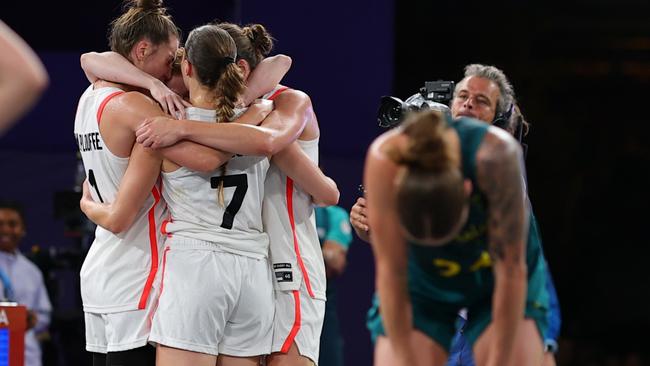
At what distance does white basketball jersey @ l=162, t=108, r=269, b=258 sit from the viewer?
3504 millimetres

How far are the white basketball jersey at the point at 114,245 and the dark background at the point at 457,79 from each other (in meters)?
2.24

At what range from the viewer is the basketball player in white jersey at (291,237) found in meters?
3.64

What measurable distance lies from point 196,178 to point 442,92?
1.02m

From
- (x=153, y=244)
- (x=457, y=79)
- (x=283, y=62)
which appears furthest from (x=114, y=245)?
(x=457, y=79)

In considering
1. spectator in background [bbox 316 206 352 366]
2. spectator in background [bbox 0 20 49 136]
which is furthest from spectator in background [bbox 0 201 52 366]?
spectator in background [bbox 0 20 49 136]

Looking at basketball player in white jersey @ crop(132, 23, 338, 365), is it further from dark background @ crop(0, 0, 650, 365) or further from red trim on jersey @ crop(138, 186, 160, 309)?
dark background @ crop(0, 0, 650, 365)

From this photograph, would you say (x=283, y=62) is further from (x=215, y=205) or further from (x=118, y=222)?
(x=118, y=222)

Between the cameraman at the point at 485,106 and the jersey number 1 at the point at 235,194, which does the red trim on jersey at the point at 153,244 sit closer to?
the jersey number 1 at the point at 235,194

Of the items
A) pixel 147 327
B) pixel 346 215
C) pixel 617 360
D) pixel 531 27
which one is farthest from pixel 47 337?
pixel 531 27

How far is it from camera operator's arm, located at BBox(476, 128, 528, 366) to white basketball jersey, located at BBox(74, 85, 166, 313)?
1252 millimetres

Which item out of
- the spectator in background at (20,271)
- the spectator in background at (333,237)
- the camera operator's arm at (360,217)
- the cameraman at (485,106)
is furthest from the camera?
the spectator in background at (20,271)

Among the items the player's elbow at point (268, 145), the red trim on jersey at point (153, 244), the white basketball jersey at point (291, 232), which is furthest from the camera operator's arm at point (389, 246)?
the red trim on jersey at point (153, 244)

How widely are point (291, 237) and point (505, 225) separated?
112 cm

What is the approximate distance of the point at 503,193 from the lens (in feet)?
8.84
